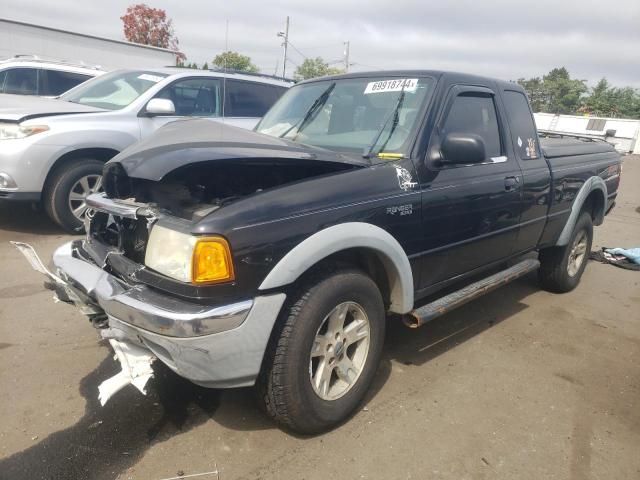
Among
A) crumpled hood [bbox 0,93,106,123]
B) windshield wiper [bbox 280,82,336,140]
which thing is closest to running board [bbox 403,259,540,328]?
windshield wiper [bbox 280,82,336,140]

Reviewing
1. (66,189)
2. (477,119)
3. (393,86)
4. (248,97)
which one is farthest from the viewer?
(248,97)

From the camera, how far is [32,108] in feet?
18.3

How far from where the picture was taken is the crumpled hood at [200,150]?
2270mm

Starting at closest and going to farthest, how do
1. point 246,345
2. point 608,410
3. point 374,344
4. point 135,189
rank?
point 246,345, point 135,189, point 374,344, point 608,410

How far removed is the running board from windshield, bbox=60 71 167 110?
467 centimetres

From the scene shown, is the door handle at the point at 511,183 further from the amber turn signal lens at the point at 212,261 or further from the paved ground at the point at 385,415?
the amber turn signal lens at the point at 212,261

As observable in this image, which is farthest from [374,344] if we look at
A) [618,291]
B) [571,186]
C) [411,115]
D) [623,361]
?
[618,291]

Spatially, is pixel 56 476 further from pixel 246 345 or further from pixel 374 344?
pixel 374 344

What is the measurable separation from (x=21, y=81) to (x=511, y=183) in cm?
915

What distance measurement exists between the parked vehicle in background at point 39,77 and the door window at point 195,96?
371 centimetres

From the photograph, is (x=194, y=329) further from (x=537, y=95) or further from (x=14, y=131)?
(x=537, y=95)

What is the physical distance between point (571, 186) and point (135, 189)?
12.3 feet

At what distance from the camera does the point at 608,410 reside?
9.82 ft

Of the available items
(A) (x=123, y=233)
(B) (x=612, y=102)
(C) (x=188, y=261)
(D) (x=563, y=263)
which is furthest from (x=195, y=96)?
(B) (x=612, y=102)
